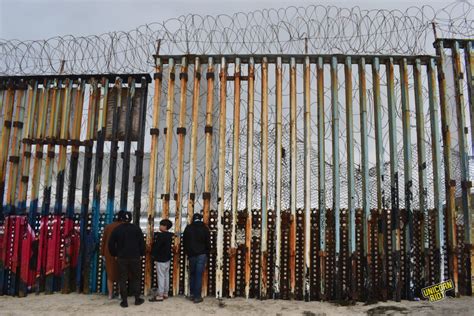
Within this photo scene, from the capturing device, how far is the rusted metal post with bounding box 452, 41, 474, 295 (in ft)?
20.7

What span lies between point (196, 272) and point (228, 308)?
72 centimetres

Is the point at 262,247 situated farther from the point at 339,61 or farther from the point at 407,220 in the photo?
the point at 339,61

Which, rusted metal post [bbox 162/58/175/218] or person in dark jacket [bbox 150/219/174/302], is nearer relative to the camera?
person in dark jacket [bbox 150/219/174/302]

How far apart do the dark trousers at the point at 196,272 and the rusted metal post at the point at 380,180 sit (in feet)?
9.02

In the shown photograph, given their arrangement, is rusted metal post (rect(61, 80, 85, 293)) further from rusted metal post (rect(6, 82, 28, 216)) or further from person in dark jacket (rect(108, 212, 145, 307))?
person in dark jacket (rect(108, 212, 145, 307))

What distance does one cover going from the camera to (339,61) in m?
6.84

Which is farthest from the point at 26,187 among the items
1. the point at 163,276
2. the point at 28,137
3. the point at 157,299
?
the point at 157,299

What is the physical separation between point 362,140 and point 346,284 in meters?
2.28

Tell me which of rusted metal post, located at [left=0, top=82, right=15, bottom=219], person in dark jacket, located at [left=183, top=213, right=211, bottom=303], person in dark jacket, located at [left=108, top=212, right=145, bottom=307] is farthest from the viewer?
rusted metal post, located at [left=0, top=82, right=15, bottom=219]

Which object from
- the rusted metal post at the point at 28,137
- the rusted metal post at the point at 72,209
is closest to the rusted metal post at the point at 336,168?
the rusted metal post at the point at 72,209

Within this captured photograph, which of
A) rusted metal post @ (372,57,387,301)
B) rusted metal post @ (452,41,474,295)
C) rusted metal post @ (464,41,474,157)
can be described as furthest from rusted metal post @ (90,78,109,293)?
rusted metal post @ (464,41,474,157)

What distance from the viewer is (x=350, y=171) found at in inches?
253

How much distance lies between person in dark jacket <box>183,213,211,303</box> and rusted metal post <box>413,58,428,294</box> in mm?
3356

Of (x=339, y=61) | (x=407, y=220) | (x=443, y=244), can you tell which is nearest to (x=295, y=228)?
(x=407, y=220)
